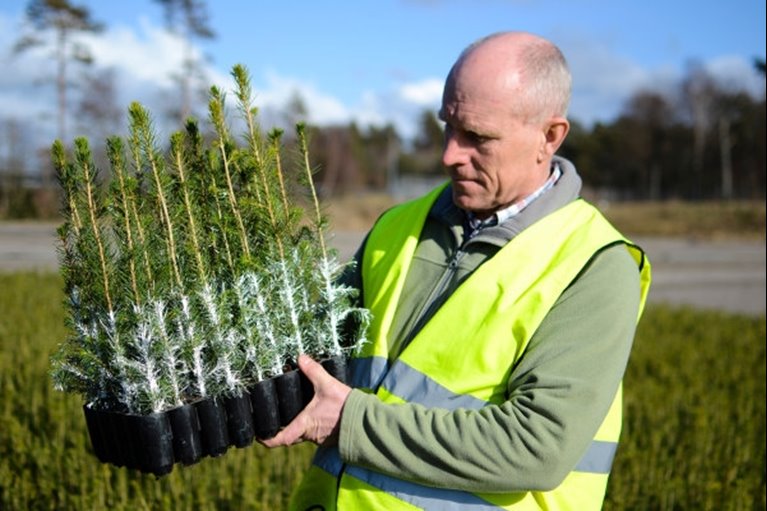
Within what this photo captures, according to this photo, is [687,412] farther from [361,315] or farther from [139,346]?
[139,346]

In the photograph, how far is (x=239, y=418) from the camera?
2.11 meters

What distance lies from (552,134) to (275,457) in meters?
3.26

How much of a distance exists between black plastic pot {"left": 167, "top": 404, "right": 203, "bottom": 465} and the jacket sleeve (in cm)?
36

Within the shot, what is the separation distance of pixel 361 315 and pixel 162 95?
3206cm

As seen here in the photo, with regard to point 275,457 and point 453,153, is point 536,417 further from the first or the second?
point 275,457

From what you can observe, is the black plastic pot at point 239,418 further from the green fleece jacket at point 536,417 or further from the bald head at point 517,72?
the bald head at point 517,72

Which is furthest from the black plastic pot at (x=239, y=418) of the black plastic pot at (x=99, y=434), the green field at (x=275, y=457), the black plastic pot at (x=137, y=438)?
the green field at (x=275, y=457)

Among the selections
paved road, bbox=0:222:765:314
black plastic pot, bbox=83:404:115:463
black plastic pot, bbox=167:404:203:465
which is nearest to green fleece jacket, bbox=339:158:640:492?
black plastic pot, bbox=167:404:203:465

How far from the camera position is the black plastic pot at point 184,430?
2039 millimetres

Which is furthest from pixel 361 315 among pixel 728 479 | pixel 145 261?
pixel 728 479

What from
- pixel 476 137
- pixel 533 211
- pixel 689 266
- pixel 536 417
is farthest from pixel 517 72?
pixel 689 266

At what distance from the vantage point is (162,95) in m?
32.7

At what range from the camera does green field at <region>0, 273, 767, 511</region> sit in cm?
430

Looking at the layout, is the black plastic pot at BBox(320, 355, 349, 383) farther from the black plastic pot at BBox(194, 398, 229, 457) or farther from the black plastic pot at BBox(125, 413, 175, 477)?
the black plastic pot at BBox(125, 413, 175, 477)
